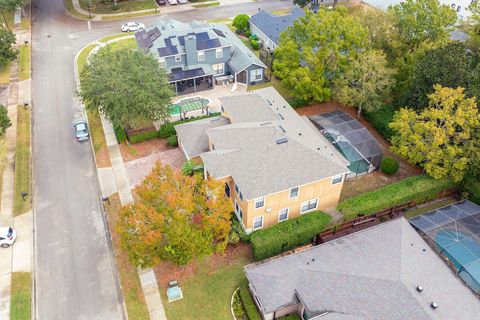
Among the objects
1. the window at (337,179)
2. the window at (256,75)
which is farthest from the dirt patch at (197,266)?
the window at (256,75)

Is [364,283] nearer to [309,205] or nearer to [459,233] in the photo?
[309,205]

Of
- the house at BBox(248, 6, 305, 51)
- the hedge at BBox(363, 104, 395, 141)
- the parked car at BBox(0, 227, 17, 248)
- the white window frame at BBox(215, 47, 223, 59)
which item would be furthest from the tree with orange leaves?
the house at BBox(248, 6, 305, 51)

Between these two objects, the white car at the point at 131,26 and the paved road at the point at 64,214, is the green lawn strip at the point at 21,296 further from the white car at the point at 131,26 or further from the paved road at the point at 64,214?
the white car at the point at 131,26

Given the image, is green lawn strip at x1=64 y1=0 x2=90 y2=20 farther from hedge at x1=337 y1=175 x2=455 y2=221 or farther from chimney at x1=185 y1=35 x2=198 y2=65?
hedge at x1=337 y1=175 x2=455 y2=221

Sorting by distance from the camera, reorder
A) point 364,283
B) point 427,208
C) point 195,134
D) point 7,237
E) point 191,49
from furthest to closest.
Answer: point 191,49
point 195,134
point 427,208
point 7,237
point 364,283

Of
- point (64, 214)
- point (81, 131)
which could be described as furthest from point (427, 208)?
point (81, 131)

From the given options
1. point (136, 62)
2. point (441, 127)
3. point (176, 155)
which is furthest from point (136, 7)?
point (441, 127)
